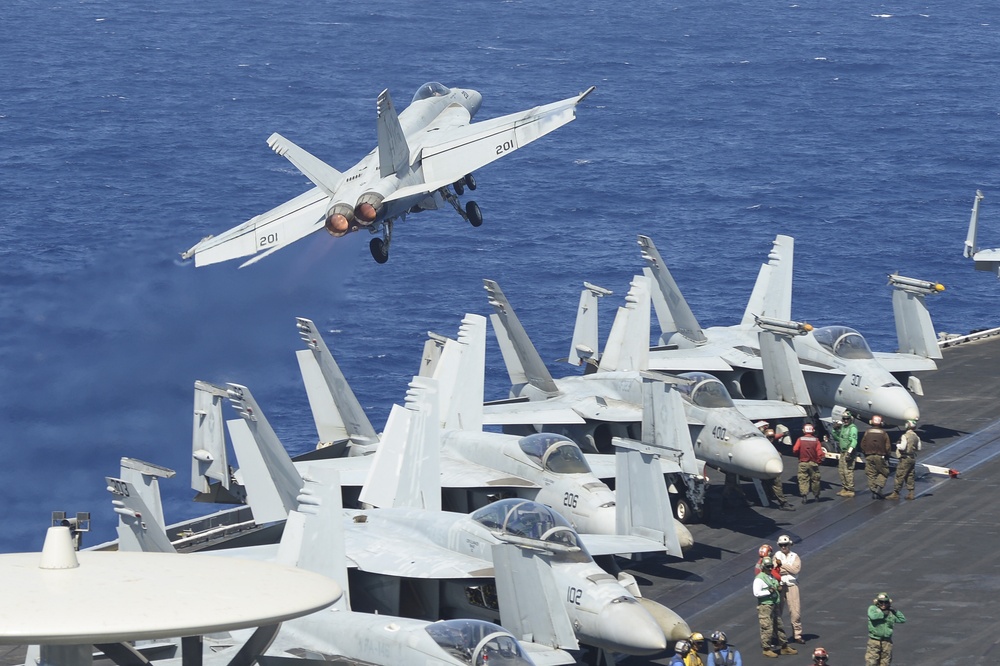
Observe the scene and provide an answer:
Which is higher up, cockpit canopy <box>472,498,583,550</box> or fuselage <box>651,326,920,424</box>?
fuselage <box>651,326,920,424</box>

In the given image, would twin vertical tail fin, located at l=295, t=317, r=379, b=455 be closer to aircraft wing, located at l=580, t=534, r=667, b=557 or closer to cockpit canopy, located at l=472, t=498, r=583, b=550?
aircraft wing, located at l=580, t=534, r=667, b=557

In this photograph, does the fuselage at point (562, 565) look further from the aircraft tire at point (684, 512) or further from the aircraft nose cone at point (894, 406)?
the aircraft nose cone at point (894, 406)

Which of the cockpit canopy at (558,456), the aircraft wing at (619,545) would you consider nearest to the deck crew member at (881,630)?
the aircraft wing at (619,545)

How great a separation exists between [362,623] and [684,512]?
15399 mm

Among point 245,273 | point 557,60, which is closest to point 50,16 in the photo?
point 557,60

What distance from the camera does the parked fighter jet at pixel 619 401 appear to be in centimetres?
3981

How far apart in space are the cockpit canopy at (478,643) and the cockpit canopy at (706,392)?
17150 millimetres

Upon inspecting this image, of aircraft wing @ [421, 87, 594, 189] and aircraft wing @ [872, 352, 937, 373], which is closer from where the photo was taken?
aircraft wing @ [421, 87, 594, 189]

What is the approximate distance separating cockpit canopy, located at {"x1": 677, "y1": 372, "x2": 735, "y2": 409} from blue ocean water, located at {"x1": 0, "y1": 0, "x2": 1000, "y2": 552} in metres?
19.2

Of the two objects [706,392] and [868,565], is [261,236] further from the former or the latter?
[868,565]

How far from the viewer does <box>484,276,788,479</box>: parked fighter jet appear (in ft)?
131

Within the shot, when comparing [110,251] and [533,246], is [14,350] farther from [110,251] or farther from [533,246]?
[533,246]

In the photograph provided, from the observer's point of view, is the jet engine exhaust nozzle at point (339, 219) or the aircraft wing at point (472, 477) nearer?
the aircraft wing at point (472, 477)

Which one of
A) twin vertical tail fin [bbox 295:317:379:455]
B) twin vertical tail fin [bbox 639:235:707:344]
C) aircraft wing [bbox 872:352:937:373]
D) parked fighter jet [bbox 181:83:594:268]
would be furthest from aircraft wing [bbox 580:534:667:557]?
twin vertical tail fin [bbox 639:235:707:344]
